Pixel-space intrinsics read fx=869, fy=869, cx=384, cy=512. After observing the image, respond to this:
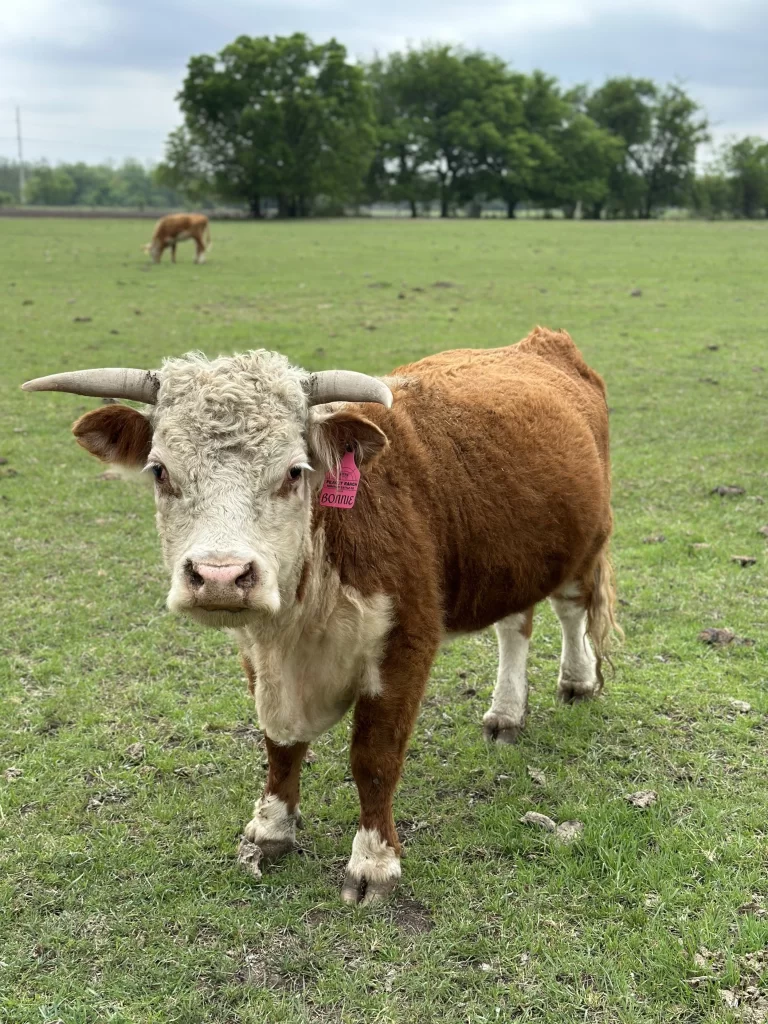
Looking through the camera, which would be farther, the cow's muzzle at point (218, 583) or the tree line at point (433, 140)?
the tree line at point (433, 140)

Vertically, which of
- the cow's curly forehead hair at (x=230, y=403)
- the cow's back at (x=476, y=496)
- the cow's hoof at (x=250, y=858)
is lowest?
the cow's hoof at (x=250, y=858)

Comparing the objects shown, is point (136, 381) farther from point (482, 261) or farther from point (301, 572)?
point (482, 261)

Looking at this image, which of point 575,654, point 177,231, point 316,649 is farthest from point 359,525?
point 177,231

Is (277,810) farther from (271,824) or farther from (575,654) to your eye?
(575,654)

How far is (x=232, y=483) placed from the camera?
10.3ft

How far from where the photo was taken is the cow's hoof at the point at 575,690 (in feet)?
17.4

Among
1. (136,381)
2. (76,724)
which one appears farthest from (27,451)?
(136,381)

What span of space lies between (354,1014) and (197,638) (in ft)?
10.7

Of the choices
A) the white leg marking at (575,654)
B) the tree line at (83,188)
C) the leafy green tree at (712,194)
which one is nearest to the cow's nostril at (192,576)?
the white leg marking at (575,654)

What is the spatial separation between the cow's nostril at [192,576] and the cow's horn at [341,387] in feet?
3.03

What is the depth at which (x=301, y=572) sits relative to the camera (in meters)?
3.51

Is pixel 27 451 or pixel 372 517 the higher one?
pixel 372 517

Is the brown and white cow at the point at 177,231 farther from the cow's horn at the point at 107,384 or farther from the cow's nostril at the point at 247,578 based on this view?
the cow's nostril at the point at 247,578

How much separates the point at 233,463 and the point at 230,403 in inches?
A: 9.9
